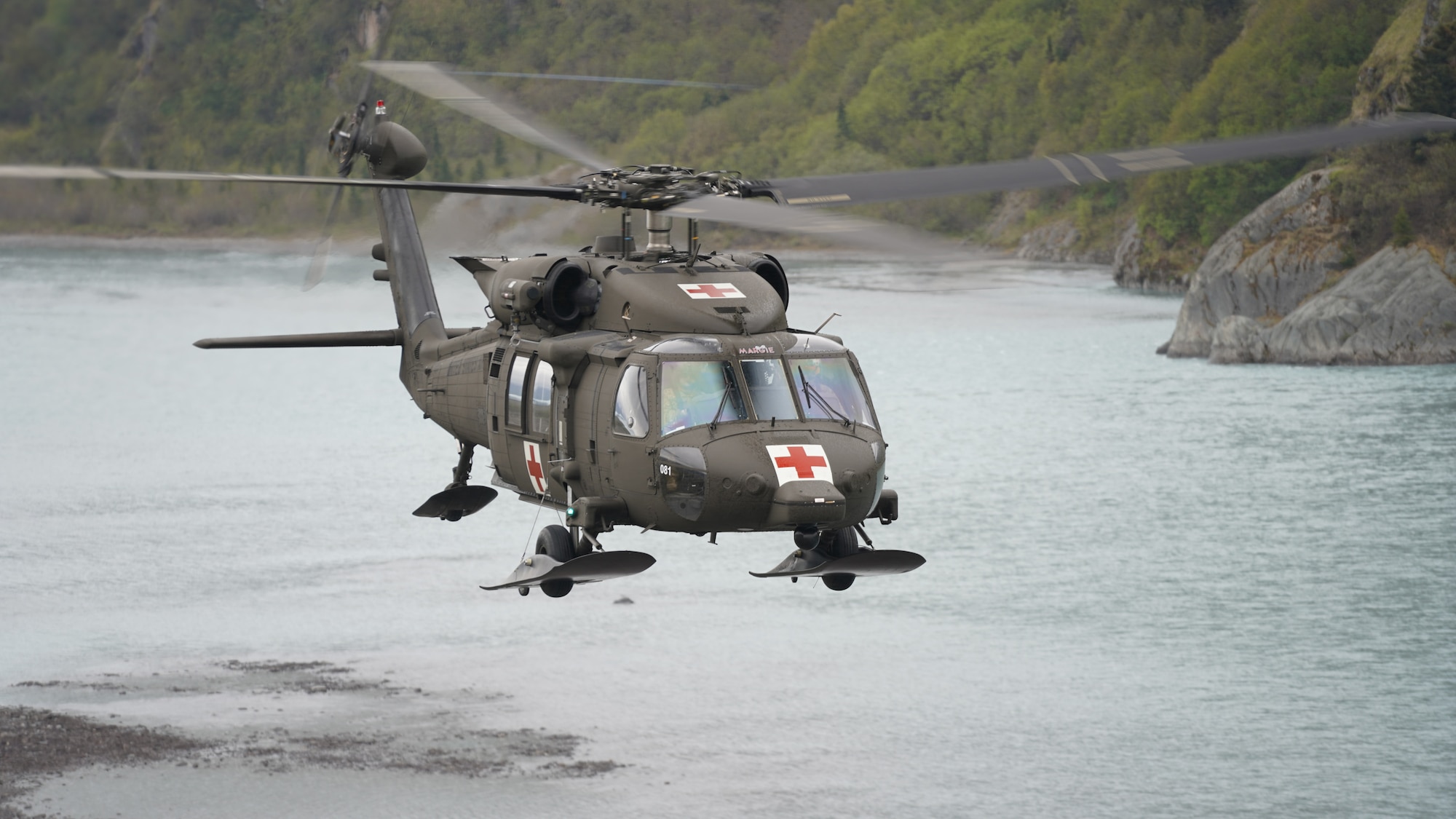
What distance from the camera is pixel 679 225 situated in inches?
2409

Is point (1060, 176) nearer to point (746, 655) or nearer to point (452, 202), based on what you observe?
point (452, 202)

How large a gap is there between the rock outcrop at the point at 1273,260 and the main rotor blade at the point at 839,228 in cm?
12798

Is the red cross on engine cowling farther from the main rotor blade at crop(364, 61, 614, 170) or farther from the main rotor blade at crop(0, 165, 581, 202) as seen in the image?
the main rotor blade at crop(364, 61, 614, 170)

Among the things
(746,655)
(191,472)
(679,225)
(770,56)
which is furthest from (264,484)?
(679,225)

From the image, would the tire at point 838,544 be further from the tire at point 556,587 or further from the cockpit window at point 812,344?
the cockpit window at point 812,344

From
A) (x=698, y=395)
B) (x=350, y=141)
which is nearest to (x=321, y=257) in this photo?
(x=350, y=141)

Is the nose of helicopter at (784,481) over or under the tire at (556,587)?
over

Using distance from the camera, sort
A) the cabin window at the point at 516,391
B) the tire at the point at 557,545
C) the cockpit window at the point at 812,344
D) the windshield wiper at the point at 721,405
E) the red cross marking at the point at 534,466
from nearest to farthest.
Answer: the windshield wiper at the point at 721,405
the cockpit window at the point at 812,344
the tire at the point at 557,545
the red cross marking at the point at 534,466
the cabin window at the point at 516,391

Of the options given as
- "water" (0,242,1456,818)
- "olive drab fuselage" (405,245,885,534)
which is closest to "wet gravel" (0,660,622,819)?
"water" (0,242,1456,818)

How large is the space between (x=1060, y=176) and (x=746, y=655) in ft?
492

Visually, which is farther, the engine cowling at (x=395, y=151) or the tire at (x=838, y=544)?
the engine cowling at (x=395, y=151)

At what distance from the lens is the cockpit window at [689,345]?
2127 cm

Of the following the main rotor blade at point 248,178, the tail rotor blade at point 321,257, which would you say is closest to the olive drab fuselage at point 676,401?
the main rotor blade at point 248,178

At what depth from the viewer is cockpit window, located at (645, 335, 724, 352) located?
2127cm
